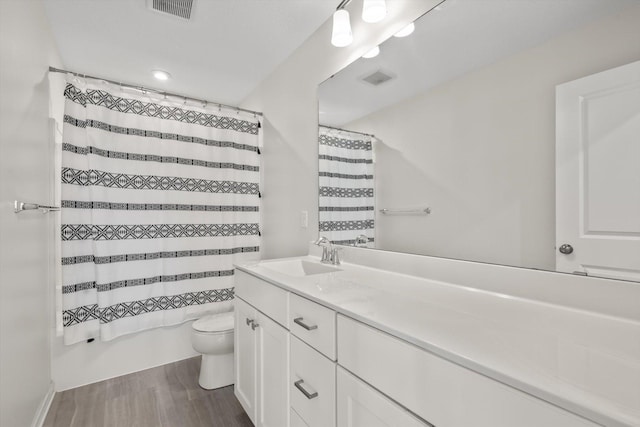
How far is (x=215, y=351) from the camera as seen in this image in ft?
6.45

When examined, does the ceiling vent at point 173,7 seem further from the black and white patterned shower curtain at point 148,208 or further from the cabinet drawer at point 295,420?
the cabinet drawer at point 295,420

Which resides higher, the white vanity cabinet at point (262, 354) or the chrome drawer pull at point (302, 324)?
the chrome drawer pull at point (302, 324)

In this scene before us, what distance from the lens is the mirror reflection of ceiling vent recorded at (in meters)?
1.52

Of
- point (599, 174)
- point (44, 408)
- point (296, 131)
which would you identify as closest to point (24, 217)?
point (44, 408)

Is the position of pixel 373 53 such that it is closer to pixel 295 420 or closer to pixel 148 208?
pixel 295 420

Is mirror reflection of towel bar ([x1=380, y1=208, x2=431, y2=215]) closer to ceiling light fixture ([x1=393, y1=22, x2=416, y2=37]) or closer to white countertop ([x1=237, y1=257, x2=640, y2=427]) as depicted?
white countertop ([x1=237, y1=257, x2=640, y2=427])

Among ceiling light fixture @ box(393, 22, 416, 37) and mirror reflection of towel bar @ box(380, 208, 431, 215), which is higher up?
ceiling light fixture @ box(393, 22, 416, 37)

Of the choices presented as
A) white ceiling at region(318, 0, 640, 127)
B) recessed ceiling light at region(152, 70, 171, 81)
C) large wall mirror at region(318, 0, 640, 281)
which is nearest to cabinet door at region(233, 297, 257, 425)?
large wall mirror at region(318, 0, 640, 281)

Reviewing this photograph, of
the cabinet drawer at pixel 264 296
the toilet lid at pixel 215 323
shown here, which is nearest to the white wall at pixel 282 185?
the toilet lid at pixel 215 323

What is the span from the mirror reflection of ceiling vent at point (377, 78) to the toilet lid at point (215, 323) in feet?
5.71

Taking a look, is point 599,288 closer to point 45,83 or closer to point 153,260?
point 153,260

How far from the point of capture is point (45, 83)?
1849 millimetres

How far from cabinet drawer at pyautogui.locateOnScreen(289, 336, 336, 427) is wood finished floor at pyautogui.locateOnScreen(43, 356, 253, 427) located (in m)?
0.80

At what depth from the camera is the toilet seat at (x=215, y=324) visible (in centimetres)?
199
